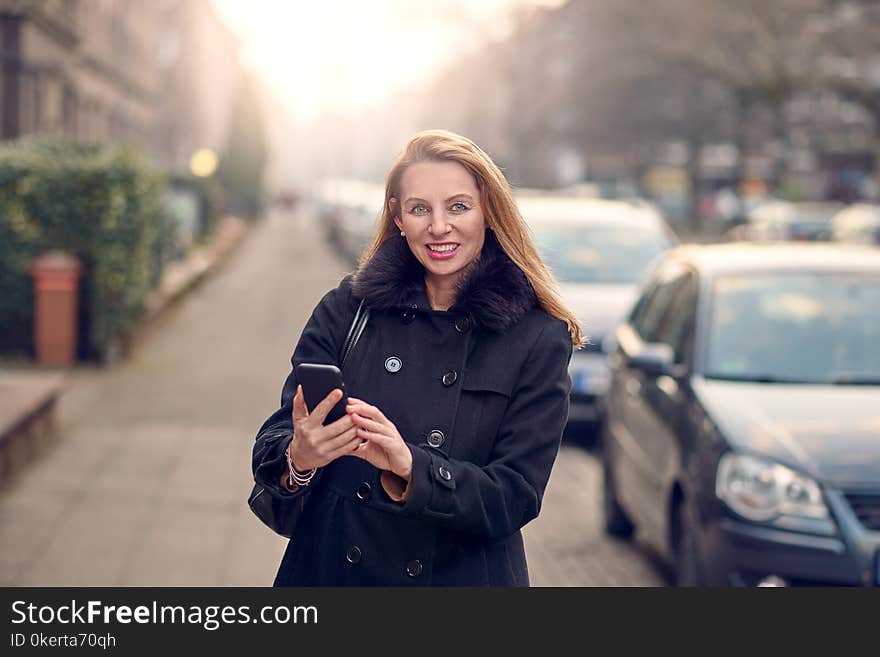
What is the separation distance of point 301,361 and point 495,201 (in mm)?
491

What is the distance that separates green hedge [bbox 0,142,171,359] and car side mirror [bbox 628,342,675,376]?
7.75m

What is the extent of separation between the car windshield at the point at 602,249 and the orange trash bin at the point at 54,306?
4442 millimetres

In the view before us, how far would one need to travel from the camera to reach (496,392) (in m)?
2.67

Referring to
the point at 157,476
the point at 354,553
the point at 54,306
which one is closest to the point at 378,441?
the point at 354,553

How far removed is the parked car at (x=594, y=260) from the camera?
10664 mm

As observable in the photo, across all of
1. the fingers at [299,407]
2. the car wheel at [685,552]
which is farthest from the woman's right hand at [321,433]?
the car wheel at [685,552]

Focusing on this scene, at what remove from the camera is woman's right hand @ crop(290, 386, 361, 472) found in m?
2.40

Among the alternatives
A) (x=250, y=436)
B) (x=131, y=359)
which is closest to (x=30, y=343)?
(x=131, y=359)

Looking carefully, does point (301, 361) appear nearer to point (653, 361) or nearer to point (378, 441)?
point (378, 441)

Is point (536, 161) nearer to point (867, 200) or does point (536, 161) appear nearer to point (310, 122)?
point (867, 200)

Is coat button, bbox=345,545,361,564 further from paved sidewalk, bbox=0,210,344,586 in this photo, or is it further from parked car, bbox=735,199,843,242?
parked car, bbox=735,199,843,242

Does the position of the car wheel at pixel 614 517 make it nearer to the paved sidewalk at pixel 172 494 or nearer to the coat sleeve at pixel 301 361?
the paved sidewalk at pixel 172 494

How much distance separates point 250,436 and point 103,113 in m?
23.9

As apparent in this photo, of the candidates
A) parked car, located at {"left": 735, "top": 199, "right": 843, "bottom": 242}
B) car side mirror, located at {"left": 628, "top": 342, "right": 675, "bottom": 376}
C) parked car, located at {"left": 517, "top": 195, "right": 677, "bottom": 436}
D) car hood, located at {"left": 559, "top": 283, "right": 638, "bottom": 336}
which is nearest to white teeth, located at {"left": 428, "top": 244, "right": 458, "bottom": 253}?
car side mirror, located at {"left": 628, "top": 342, "right": 675, "bottom": 376}
